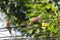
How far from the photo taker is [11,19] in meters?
3.73

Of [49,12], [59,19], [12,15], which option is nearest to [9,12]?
[12,15]

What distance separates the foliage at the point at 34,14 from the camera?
3009 mm

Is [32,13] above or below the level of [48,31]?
above

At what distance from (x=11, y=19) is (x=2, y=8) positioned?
0.27 metres

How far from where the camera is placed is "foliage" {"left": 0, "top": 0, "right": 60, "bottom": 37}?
9.87 feet

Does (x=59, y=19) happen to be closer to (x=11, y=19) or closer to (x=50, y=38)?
(x=50, y=38)

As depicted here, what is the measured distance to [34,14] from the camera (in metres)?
3.30

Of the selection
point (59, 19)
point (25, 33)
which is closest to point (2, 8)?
point (25, 33)

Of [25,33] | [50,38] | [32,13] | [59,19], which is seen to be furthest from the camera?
[25,33]

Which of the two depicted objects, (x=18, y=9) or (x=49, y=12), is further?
(x=18, y=9)

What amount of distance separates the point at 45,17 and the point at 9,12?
0.88 m

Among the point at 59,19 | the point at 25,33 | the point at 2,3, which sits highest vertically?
the point at 2,3

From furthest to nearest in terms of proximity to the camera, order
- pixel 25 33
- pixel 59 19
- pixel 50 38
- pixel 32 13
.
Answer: pixel 25 33, pixel 32 13, pixel 59 19, pixel 50 38

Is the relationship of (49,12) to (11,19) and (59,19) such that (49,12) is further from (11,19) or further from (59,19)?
(11,19)
